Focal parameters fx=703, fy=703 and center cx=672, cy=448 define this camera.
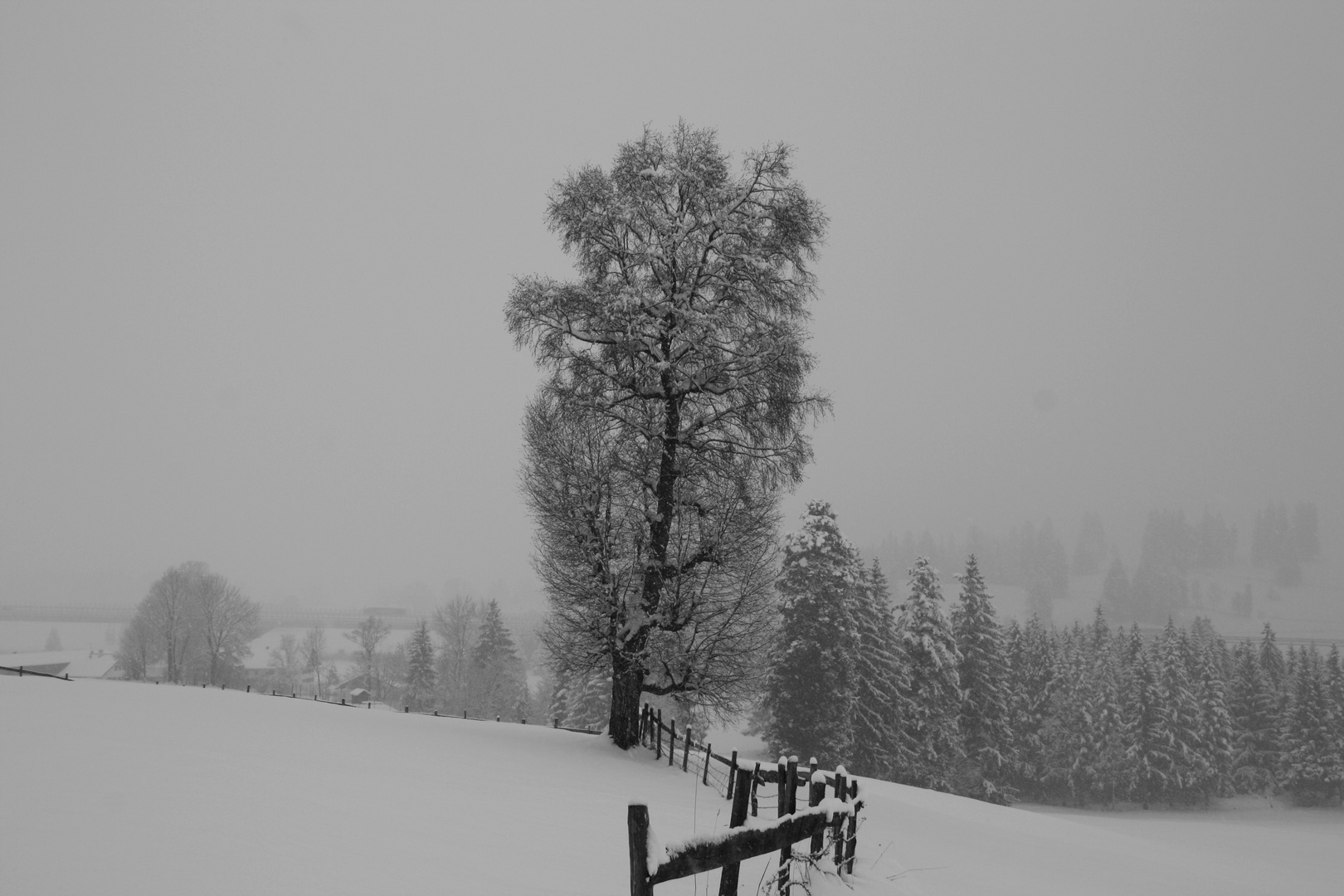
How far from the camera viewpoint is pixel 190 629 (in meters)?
58.8

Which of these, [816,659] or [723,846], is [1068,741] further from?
[723,846]

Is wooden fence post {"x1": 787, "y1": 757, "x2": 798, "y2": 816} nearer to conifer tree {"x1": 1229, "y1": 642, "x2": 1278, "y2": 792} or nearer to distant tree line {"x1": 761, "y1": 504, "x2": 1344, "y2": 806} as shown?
distant tree line {"x1": 761, "y1": 504, "x2": 1344, "y2": 806}

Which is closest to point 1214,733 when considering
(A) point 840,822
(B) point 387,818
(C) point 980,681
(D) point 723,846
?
(C) point 980,681

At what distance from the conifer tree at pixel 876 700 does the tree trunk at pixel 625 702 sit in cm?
1689

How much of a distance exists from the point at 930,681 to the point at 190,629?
2303 inches

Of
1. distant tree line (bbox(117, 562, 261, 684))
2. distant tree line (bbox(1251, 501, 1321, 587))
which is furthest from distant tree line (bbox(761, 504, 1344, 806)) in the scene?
distant tree line (bbox(1251, 501, 1321, 587))

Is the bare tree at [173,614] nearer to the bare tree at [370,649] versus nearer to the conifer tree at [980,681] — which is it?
the bare tree at [370,649]

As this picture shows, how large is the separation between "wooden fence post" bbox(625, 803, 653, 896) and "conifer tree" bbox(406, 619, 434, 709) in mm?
58841

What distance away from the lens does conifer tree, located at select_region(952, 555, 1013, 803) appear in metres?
37.4

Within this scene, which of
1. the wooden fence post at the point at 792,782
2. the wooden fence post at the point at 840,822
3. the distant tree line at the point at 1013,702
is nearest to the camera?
the wooden fence post at the point at 792,782

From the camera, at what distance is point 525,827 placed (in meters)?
8.36

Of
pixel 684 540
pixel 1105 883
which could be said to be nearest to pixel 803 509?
pixel 684 540

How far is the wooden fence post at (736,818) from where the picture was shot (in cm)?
530

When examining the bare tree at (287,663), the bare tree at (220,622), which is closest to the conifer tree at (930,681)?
A: the bare tree at (220,622)
